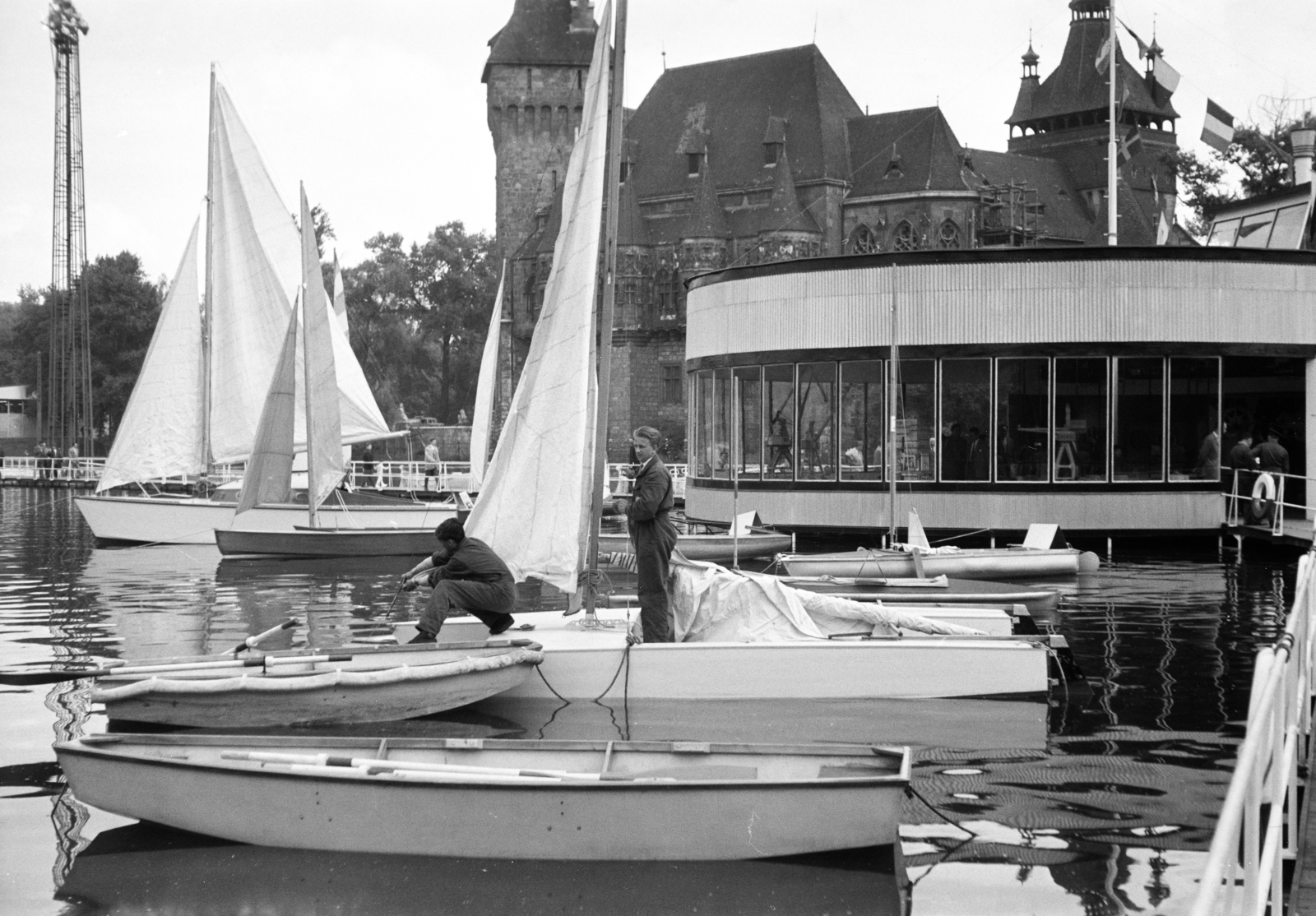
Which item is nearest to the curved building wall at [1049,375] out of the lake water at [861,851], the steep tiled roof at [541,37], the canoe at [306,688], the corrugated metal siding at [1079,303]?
the corrugated metal siding at [1079,303]

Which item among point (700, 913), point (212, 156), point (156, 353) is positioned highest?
point (212, 156)

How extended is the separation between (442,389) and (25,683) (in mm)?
95584

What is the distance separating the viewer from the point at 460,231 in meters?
111

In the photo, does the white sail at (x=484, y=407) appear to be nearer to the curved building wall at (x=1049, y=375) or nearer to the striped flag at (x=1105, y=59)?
the curved building wall at (x=1049, y=375)

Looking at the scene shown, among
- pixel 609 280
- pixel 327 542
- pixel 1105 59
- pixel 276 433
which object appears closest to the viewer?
pixel 609 280

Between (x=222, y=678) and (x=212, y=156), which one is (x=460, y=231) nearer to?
(x=212, y=156)

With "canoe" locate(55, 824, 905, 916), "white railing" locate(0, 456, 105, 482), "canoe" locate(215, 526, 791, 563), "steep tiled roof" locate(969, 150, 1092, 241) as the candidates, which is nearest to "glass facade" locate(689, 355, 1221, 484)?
"canoe" locate(215, 526, 791, 563)

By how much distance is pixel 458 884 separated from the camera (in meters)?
8.13

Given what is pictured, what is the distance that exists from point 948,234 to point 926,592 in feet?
200

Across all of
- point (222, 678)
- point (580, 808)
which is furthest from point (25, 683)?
point (580, 808)

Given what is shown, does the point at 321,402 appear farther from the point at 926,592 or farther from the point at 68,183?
the point at 68,183

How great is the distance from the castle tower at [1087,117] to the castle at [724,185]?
4.98 m

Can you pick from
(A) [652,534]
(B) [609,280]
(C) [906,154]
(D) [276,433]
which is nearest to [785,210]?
→ (C) [906,154]

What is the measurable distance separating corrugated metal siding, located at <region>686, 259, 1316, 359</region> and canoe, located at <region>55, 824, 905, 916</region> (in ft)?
57.9
